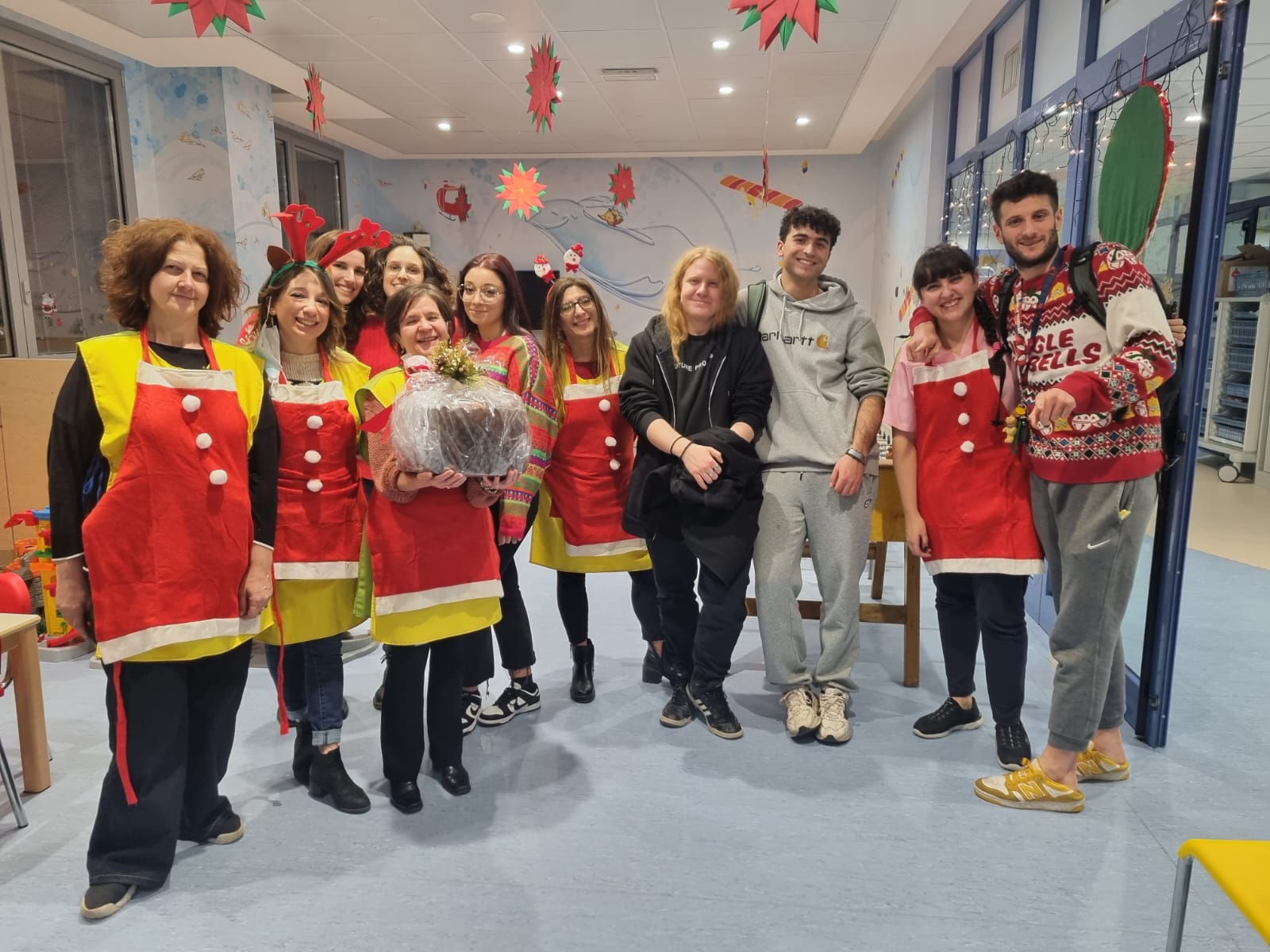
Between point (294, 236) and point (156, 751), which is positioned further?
point (294, 236)

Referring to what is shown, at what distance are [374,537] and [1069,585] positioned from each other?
5.70 feet

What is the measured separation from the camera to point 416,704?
218cm

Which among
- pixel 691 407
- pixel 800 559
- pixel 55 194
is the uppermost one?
pixel 55 194

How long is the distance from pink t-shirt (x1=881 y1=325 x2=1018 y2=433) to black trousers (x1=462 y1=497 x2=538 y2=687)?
3.61 feet

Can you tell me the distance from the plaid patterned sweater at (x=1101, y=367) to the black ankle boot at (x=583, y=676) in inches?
61.3

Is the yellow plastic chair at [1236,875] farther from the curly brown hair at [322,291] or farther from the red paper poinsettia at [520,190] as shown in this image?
the red paper poinsettia at [520,190]

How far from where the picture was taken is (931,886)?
6.32 ft

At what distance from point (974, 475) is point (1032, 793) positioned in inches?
33.5

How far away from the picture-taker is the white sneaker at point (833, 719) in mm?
2600

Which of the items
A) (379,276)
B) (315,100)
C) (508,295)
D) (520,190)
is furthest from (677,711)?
(315,100)

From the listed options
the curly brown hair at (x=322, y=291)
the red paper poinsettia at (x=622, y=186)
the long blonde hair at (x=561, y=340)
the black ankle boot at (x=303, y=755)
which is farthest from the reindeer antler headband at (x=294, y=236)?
the red paper poinsettia at (x=622, y=186)

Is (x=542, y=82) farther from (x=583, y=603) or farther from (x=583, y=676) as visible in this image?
(x=583, y=676)

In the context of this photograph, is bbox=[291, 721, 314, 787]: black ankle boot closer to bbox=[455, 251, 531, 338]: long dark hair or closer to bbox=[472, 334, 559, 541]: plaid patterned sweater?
bbox=[472, 334, 559, 541]: plaid patterned sweater

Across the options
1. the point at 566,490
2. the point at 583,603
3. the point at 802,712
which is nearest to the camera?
the point at 802,712
